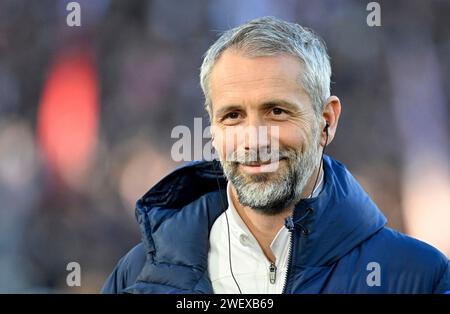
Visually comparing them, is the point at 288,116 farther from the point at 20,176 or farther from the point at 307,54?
the point at 20,176

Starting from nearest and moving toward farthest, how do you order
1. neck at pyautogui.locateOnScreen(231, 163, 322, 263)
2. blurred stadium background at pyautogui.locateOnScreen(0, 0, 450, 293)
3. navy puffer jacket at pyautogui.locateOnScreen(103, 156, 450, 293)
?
navy puffer jacket at pyautogui.locateOnScreen(103, 156, 450, 293), neck at pyautogui.locateOnScreen(231, 163, 322, 263), blurred stadium background at pyautogui.locateOnScreen(0, 0, 450, 293)

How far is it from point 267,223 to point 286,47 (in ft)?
1.26

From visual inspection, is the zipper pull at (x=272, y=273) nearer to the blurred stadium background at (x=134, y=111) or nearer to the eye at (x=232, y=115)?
the eye at (x=232, y=115)

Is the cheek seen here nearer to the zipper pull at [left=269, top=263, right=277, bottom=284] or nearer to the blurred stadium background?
the zipper pull at [left=269, top=263, right=277, bottom=284]

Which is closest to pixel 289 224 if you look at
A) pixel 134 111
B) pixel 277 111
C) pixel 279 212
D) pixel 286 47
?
pixel 279 212

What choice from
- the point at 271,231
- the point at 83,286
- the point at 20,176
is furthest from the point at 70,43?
the point at 271,231

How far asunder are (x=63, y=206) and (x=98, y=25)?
44.2 inches

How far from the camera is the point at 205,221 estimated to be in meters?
1.67

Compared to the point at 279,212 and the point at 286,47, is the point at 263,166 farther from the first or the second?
the point at 286,47

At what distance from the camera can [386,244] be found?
1522 millimetres

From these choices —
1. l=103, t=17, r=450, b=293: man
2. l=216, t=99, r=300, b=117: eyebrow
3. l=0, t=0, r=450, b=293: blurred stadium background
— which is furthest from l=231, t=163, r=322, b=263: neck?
l=0, t=0, r=450, b=293: blurred stadium background

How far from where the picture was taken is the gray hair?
1.53 meters

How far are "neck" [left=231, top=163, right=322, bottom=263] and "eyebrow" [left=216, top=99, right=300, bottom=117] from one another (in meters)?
0.17

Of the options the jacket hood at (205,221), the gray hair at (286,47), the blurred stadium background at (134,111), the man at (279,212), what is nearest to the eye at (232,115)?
the man at (279,212)
